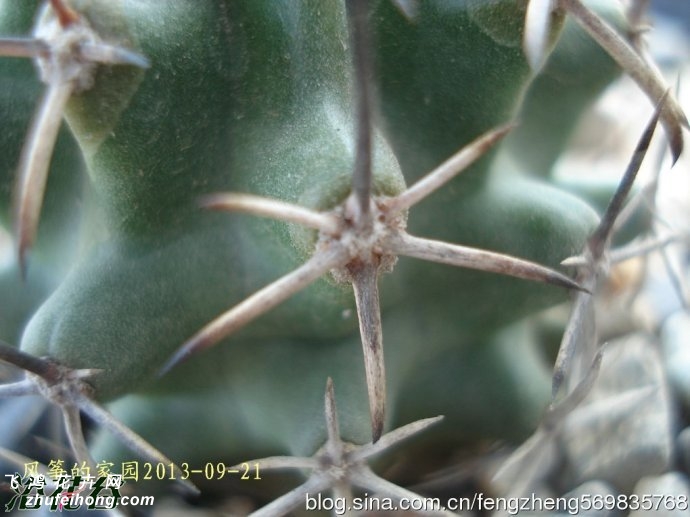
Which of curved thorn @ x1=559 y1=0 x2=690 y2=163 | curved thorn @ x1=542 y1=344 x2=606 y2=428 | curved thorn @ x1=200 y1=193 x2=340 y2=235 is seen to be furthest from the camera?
curved thorn @ x1=542 y1=344 x2=606 y2=428

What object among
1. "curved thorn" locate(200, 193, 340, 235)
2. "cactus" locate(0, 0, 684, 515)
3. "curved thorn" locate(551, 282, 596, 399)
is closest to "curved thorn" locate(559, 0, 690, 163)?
Result: "cactus" locate(0, 0, 684, 515)

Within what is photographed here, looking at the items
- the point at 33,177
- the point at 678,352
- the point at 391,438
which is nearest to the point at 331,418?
the point at 391,438

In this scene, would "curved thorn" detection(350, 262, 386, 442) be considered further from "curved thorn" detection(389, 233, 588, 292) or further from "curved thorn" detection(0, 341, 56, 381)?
"curved thorn" detection(0, 341, 56, 381)

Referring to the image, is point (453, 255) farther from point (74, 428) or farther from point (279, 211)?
point (74, 428)

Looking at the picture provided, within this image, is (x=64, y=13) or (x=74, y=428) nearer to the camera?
(x=64, y=13)

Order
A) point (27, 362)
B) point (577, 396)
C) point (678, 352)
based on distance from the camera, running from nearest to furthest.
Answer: point (27, 362) → point (577, 396) → point (678, 352)

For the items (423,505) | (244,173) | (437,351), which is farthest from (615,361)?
(244,173)

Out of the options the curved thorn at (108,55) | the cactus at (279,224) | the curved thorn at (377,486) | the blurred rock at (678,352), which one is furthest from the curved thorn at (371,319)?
the blurred rock at (678,352)
